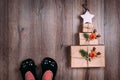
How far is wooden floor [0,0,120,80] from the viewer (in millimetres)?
1805

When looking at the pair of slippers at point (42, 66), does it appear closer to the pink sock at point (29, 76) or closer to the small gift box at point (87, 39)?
the pink sock at point (29, 76)

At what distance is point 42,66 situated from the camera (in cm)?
181

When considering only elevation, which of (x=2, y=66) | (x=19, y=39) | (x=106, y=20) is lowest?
(x=2, y=66)

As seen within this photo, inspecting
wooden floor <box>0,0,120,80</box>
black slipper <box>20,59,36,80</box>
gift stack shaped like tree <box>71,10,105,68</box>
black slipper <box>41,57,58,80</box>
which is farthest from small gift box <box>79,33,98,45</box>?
black slipper <box>20,59,36,80</box>

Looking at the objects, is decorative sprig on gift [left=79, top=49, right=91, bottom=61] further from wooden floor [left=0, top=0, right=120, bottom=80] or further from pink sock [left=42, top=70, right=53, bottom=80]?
pink sock [left=42, top=70, right=53, bottom=80]

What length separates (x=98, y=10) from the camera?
187 cm

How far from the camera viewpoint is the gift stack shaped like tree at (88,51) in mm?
1721

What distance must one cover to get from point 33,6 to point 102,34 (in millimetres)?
680

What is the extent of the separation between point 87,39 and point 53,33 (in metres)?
0.32

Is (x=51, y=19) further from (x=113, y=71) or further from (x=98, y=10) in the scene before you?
(x=113, y=71)

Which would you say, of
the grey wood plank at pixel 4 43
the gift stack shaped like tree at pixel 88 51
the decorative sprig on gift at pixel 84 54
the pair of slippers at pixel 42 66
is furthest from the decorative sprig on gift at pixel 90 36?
the grey wood plank at pixel 4 43

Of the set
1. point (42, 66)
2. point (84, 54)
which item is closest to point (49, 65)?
point (42, 66)

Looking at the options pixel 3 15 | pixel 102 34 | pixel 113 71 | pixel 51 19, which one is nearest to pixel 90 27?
pixel 102 34

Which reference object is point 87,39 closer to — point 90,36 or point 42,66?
point 90,36
